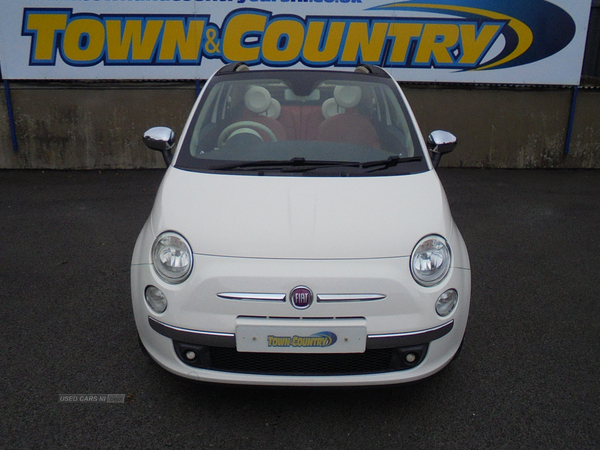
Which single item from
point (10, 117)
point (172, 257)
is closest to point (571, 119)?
point (172, 257)

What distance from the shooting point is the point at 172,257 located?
2.35 meters

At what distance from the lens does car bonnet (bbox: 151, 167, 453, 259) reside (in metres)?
2.32

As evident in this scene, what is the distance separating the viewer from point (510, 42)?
300 inches

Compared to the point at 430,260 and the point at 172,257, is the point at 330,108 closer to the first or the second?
the point at 430,260

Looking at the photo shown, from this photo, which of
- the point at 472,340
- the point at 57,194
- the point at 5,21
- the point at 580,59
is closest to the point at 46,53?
the point at 5,21

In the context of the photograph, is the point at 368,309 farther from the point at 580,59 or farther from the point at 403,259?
the point at 580,59

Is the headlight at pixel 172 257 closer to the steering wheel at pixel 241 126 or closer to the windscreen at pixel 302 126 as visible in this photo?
the windscreen at pixel 302 126

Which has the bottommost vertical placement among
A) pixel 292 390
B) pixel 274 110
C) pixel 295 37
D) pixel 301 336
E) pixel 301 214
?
pixel 292 390

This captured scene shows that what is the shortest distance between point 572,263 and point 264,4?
16.8 ft

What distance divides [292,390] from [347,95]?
1970 millimetres

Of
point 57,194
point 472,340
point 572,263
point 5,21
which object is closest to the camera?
point 472,340

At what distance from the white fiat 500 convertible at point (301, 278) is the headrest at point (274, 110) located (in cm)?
66

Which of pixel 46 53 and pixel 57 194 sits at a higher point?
pixel 46 53

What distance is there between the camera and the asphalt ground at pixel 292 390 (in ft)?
7.79
